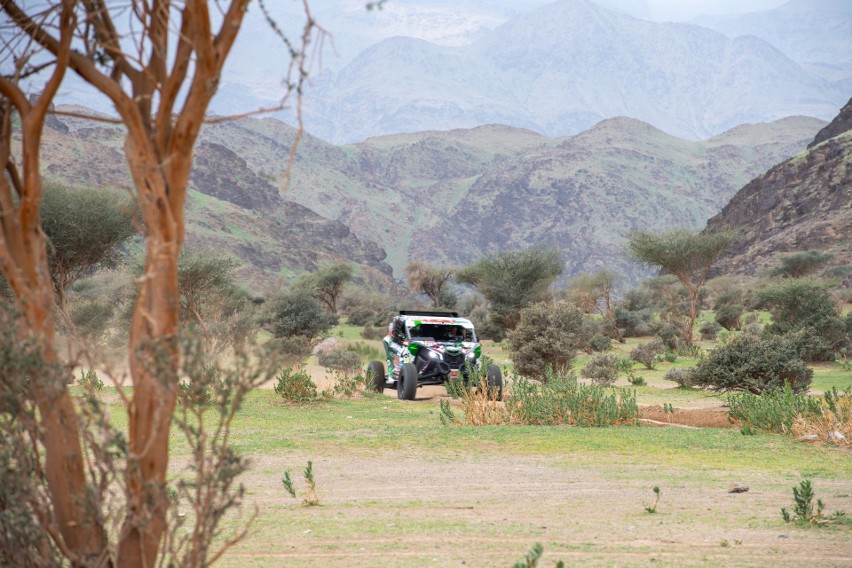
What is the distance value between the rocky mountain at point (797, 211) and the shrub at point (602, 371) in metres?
55.0

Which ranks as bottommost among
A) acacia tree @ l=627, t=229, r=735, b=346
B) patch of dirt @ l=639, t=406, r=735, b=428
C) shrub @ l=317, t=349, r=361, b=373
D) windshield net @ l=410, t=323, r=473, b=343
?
patch of dirt @ l=639, t=406, r=735, b=428

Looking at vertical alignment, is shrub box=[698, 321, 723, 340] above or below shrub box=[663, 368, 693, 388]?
above

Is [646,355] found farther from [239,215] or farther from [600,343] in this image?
[239,215]

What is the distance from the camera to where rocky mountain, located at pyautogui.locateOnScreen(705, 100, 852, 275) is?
262ft

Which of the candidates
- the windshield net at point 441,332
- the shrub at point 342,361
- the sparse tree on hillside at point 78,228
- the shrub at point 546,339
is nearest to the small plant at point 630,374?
the shrub at point 546,339

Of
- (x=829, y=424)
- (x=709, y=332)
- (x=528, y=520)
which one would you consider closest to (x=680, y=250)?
(x=709, y=332)

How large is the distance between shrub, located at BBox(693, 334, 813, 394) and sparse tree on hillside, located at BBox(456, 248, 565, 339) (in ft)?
88.8

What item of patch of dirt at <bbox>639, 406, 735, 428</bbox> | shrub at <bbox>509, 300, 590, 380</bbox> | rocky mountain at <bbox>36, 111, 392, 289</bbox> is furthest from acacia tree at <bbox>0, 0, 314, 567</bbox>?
rocky mountain at <bbox>36, 111, 392, 289</bbox>

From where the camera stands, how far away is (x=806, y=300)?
3428cm

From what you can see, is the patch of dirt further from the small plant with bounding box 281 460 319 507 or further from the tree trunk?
the tree trunk

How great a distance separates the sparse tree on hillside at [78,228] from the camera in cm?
2872

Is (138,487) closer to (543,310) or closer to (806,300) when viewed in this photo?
(543,310)

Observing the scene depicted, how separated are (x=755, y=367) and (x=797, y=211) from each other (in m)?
75.8

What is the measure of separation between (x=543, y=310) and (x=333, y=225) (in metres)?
128
